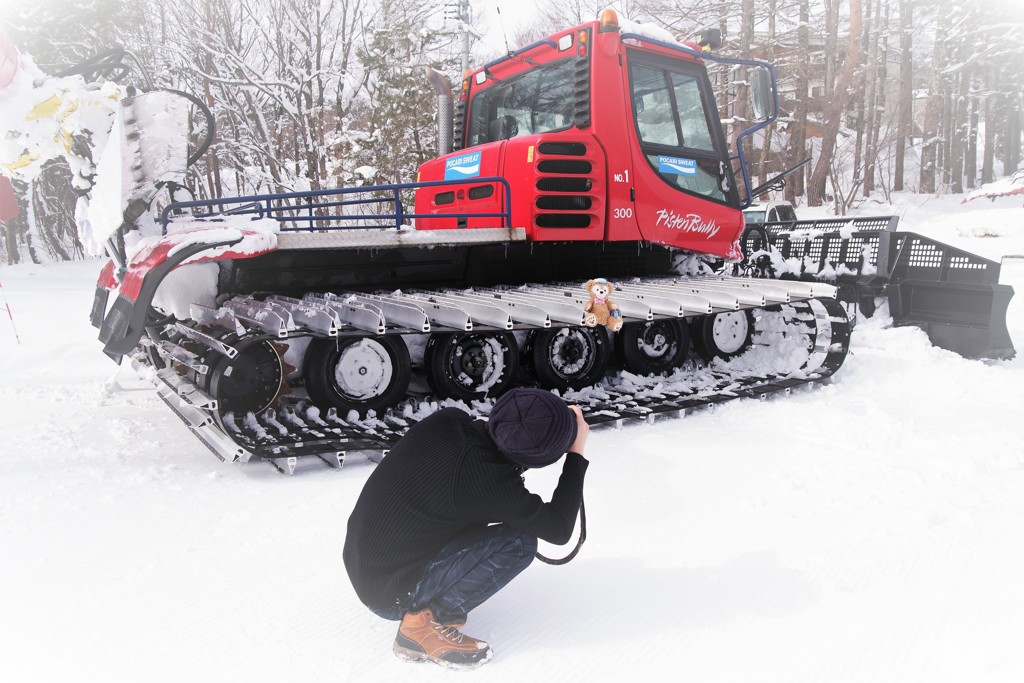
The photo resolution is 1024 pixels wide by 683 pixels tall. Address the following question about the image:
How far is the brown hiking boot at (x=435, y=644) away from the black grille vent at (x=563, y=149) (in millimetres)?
3697

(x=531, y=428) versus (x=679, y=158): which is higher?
(x=679, y=158)

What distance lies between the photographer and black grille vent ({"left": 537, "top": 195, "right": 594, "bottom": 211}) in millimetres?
5301

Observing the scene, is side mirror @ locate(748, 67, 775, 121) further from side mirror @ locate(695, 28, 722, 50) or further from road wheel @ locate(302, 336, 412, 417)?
road wheel @ locate(302, 336, 412, 417)

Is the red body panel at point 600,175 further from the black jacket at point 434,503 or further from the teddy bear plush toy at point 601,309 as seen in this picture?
the black jacket at point 434,503

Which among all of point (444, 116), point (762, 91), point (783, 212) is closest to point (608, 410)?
point (762, 91)

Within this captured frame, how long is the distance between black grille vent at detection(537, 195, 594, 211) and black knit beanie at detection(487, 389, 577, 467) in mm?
3330

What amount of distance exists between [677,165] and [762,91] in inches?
31.9

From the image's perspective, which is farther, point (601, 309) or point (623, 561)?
point (601, 309)

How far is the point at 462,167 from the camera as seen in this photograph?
600 cm

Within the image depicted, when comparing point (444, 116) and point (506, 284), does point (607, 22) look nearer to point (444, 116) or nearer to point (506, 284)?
point (444, 116)

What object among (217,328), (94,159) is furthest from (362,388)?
(94,159)

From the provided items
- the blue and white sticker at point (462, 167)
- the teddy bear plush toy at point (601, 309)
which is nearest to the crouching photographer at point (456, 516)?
the teddy bear plush toy at point (601, 309)

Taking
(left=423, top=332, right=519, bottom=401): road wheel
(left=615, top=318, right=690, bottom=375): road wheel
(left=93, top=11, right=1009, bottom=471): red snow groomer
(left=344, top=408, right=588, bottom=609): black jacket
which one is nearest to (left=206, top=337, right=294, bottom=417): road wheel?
(left=93, top=11, right=1009, bottom=471): red snow groomer

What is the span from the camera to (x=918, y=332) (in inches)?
266
